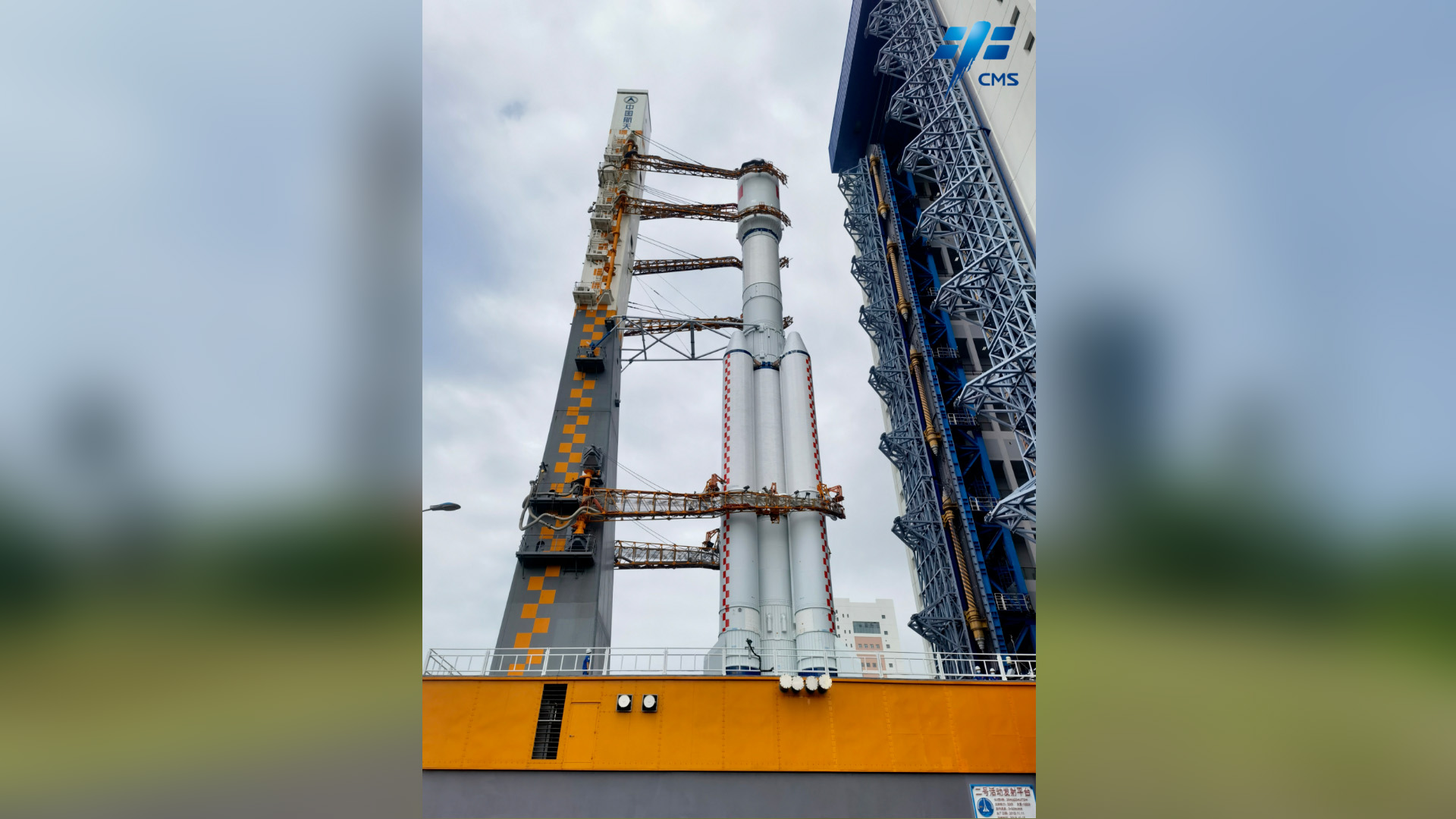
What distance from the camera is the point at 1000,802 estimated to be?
14.8m

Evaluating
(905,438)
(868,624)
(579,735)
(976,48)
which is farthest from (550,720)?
(868,624)

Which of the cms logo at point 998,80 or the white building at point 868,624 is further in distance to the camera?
the white building at point 868,624

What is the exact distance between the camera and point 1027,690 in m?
16.0

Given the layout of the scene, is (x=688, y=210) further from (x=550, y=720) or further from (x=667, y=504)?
(x=550, y=720)

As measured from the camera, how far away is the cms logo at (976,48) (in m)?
22.7

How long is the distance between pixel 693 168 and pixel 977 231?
17885 mm

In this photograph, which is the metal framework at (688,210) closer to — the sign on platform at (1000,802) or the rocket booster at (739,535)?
the rocket booster at (739,535)


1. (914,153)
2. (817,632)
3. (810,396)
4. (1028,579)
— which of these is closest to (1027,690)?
(817,632)

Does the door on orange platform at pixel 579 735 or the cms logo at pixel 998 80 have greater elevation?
the cms logo at pixel 998 80

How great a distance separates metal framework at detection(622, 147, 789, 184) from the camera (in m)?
35.8

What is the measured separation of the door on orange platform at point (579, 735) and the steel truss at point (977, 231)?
477 inches

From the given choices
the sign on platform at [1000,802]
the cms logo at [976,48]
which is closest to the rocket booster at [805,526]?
the sign on platform at [1000,802]
